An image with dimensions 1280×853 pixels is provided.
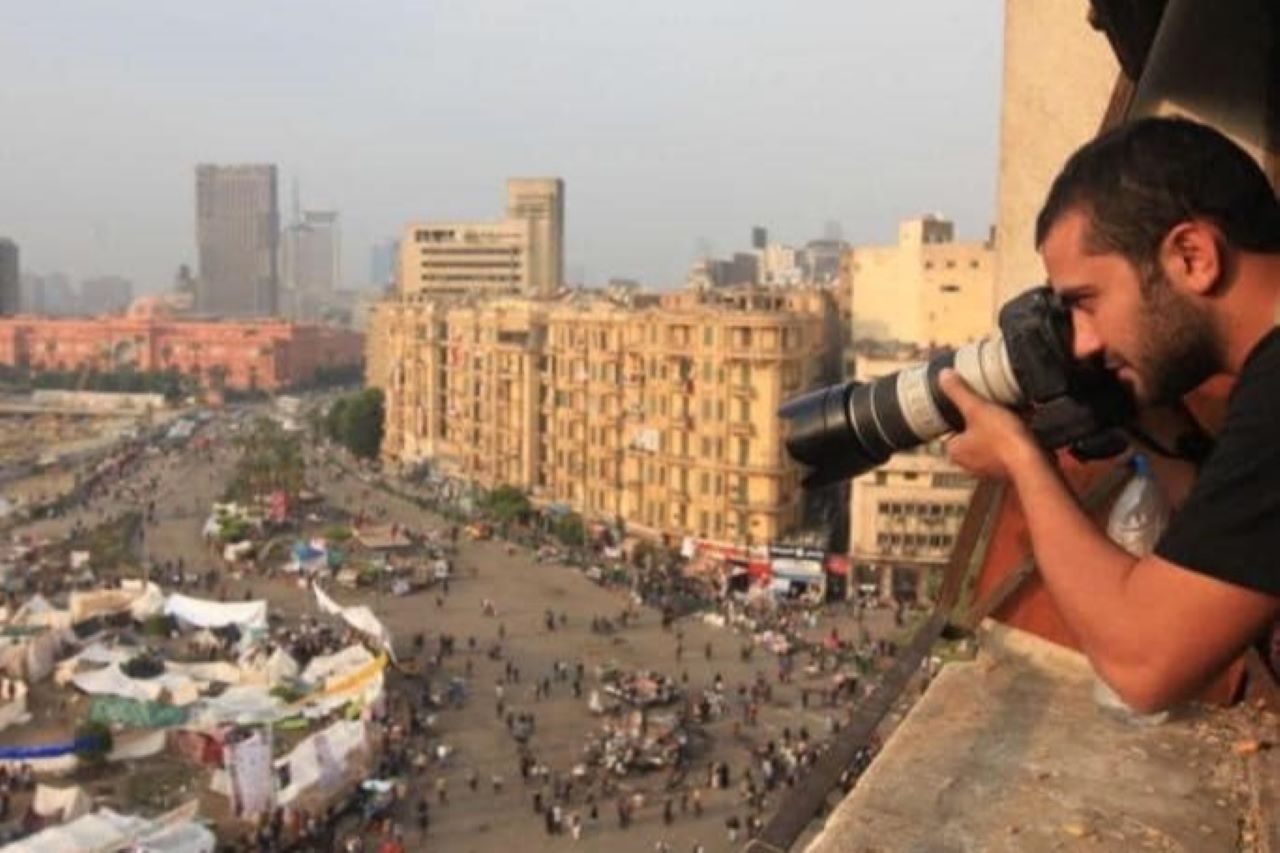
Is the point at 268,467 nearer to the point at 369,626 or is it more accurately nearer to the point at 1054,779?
the point at 369,626

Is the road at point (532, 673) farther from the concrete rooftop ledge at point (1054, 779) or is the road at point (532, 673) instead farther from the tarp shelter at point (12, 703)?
the concrete rooftop ledge at point (1054, 779)

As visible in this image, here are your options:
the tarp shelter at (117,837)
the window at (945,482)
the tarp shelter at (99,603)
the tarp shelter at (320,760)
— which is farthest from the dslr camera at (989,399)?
the window at (945,482)

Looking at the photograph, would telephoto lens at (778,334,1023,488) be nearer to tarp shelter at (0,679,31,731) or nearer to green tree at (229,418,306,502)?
tarp shelter at (0,679,31,731)

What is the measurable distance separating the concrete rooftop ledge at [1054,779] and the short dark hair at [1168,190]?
51.8 inches

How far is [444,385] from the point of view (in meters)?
52.6

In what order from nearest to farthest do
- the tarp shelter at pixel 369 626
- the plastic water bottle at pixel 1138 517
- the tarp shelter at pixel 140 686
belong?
the plastic water bottle at pixel 1138 517, the tarp shelter at pixel 140 686, the tarp shelter at pixel 369 626

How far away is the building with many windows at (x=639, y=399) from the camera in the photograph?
34094mm

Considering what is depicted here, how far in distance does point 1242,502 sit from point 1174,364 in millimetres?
359

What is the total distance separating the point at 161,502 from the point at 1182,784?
169 ft

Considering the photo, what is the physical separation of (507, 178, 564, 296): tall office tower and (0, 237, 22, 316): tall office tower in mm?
60421

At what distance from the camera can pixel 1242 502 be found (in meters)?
1.53

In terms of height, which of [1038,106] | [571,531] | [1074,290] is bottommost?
[571,531]

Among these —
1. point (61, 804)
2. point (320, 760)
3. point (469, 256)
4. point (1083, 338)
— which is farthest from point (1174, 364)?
point (469, 256)

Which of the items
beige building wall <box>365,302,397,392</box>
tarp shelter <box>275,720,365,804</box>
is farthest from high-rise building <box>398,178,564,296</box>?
tarp shelter <box>275,720,365,804</box>
